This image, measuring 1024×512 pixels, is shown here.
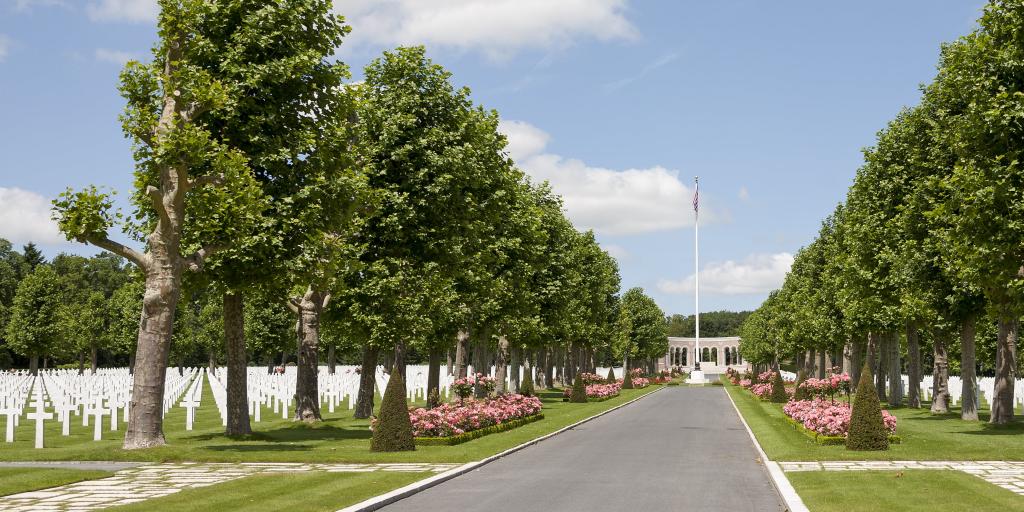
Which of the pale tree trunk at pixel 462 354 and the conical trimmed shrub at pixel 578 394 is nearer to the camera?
the pale tree trunk at pixel 462 354

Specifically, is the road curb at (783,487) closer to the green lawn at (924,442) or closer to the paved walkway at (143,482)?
the green lawn at (924,442)

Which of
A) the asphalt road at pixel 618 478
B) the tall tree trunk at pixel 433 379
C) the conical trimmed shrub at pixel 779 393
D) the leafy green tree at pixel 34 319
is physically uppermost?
the leafy green tree at pixel 34 319

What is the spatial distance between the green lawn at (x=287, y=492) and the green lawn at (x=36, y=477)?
282cm

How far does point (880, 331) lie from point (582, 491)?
35.9 meters

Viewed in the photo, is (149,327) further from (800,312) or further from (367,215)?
(800,312)

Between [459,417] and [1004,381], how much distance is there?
19.4 m

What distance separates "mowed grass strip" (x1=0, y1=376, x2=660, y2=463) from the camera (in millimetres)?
21234

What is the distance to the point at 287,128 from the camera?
25.8m

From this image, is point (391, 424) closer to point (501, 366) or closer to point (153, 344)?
point (153, 344)

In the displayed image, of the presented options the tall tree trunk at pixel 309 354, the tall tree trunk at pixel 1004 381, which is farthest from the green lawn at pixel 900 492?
the tall tree trunk at pixel 309 354

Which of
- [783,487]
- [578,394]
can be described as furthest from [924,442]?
[578,394]

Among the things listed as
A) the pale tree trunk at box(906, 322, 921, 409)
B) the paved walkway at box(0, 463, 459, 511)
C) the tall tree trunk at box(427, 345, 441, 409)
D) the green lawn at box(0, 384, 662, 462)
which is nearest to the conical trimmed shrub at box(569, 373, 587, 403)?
the tall tree trunk at box(427, 345, 441, 409)

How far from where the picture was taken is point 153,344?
22922 mm

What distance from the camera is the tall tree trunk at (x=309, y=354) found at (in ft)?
108
